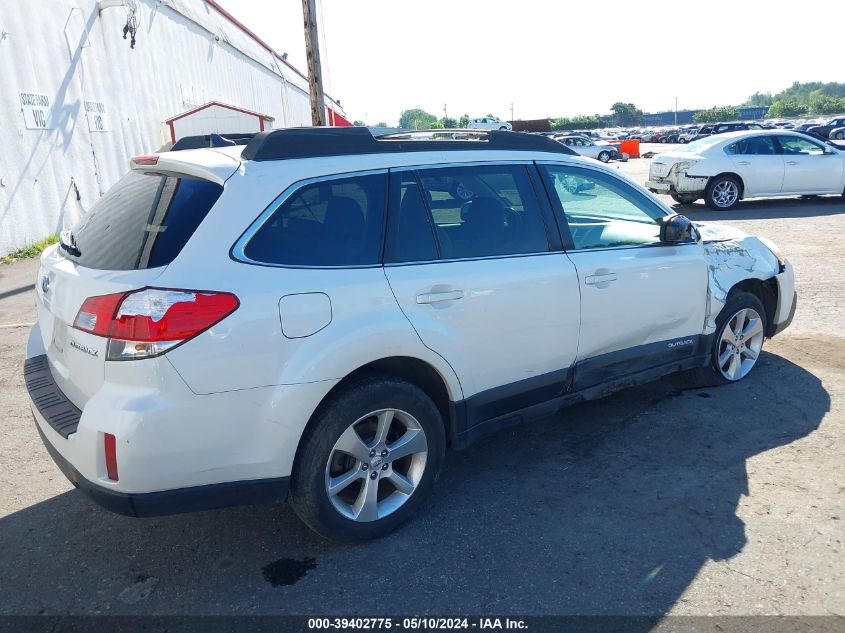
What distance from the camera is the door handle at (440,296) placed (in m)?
3.10

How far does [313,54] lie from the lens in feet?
42.7

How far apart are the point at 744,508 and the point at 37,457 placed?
4.00m

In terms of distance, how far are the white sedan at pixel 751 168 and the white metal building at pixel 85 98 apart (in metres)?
10.4

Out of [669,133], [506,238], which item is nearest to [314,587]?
[506,238]

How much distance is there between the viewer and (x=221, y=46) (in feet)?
77.5

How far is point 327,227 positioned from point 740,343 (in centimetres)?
336

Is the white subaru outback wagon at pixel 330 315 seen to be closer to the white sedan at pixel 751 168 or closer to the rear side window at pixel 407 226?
the rear side window at pixel 407 226

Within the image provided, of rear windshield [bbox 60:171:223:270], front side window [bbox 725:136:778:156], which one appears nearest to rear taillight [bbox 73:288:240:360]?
rear windshield [bbox 60:171:223:270]

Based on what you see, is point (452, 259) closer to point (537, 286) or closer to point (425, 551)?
point (537, 286)

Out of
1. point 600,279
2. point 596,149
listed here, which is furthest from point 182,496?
point 596,149

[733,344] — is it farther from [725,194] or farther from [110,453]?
[725,194]

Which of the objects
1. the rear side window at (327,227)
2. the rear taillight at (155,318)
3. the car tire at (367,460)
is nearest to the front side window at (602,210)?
the rear side window at (327,227)

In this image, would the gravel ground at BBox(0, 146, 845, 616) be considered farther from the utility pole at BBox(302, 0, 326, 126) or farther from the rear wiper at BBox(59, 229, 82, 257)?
the utility pole at BBox(302, 0, 326, 126)

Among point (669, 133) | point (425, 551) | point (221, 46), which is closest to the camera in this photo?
point (425, 551)
